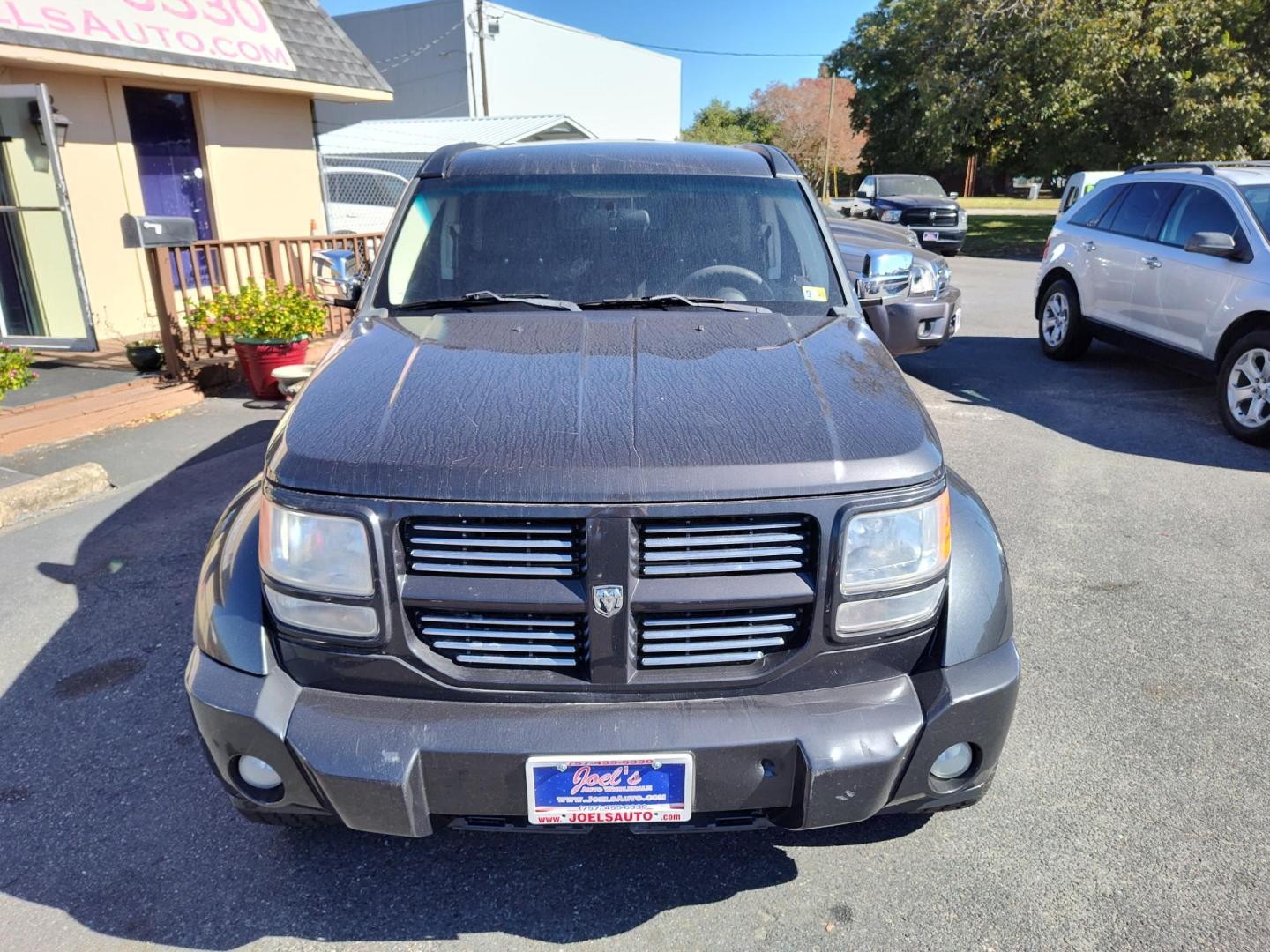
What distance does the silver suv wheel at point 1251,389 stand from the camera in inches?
249

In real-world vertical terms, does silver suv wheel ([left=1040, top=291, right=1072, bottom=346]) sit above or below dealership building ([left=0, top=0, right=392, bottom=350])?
below

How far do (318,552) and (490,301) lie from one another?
4.39ft

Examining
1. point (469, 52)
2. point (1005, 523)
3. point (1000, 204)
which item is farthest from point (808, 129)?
point (1005, 523)

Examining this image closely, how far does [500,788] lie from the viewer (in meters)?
2.03

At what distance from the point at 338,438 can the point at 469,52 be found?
33525mm

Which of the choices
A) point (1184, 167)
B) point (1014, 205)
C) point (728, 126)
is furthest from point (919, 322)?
point (728, 126)

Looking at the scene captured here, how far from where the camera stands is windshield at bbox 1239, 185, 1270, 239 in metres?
6.56

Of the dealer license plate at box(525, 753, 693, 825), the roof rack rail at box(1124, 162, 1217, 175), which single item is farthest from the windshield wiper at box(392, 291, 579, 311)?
the roof rack rail at box(1124, 162, 1217, 175)

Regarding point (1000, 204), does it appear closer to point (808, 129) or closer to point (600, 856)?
point (808, 129)

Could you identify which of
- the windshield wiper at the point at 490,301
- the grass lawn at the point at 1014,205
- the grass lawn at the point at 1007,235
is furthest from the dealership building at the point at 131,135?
the grass lawn at the point at 1014,205

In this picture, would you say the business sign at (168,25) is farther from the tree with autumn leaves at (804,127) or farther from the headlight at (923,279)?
the tree with autumn leaves at (804,127)

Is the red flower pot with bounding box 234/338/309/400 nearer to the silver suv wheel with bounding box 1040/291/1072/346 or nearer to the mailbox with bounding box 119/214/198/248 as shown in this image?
the mailbox with bounding box 119/214/198/248

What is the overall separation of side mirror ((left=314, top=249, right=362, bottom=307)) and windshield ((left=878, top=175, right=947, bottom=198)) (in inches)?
773

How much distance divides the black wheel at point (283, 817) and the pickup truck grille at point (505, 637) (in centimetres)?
51
